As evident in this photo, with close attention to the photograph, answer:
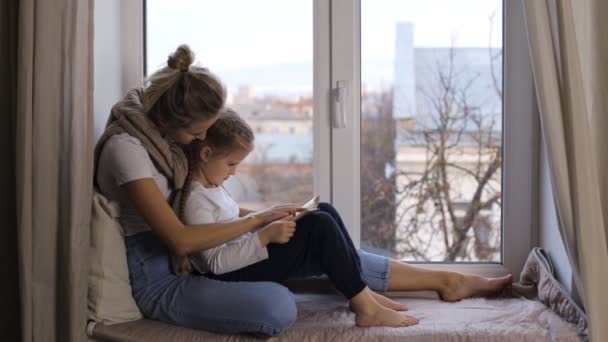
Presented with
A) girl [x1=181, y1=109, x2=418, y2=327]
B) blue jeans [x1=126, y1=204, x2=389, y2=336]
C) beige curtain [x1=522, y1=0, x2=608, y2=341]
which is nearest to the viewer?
beige curtain [x1=522, y1=0, x2=608, y2=341]

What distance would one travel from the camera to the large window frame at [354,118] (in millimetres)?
2383

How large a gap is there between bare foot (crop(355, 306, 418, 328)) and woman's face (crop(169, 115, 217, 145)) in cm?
67

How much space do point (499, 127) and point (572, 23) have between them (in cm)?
70

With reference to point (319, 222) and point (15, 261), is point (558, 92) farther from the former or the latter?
point (15, 261)

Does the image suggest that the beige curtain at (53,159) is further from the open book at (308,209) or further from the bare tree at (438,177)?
the bare tree at (438,177)

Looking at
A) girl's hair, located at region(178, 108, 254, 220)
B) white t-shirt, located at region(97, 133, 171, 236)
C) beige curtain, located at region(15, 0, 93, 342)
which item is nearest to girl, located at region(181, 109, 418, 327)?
girl's hair, located at region(178, 108, 254, 220)

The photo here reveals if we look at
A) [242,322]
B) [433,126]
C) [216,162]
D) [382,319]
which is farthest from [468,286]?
[216,162]

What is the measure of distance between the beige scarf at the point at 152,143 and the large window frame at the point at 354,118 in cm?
45

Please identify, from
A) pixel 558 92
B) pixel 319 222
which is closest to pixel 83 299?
pixel 319 222

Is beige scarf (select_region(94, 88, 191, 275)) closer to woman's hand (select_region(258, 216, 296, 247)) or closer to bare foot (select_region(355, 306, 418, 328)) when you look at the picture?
woman's hand (select_region(258, 216, 296, 247))

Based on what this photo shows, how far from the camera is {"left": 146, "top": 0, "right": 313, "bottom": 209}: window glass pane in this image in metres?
2.46

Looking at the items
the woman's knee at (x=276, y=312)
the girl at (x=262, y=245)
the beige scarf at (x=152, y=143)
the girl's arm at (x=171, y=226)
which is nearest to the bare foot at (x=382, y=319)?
the girl at (x=262, y=245)

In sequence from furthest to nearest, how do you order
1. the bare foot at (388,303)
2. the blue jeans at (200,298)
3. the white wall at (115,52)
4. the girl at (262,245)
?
the white wall at (115,52) < the bare foot at (388,303) < the girl at (262,245) < the blue jeans at (200,298)

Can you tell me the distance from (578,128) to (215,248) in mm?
1017
